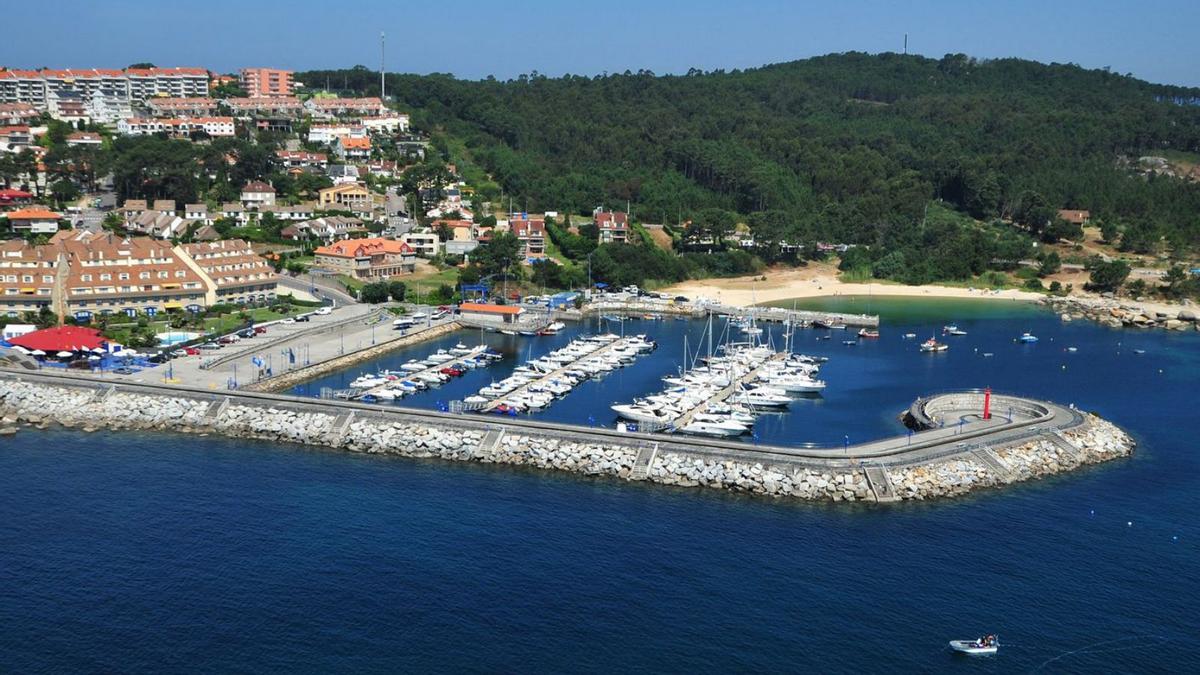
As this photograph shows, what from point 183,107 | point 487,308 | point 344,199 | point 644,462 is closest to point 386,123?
point 183,107

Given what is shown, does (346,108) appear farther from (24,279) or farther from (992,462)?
(992,462)

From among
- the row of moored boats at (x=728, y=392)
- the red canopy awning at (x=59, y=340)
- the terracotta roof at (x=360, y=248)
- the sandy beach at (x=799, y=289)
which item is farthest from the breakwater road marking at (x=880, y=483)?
the terracotta roof at (x=360, y=248)

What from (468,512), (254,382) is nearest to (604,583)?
(468,512)

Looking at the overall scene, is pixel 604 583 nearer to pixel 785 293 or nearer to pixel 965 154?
pixel 785 293

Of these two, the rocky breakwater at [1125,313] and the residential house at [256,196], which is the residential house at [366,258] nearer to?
the residential house at [256,196]

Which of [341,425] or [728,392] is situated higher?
[728,392]

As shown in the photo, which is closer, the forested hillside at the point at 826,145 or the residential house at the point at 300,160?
the residential house at the point at 300,160
